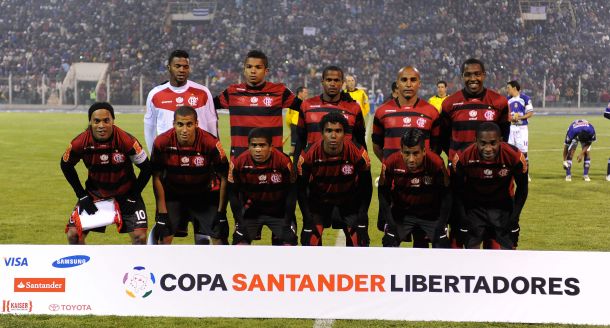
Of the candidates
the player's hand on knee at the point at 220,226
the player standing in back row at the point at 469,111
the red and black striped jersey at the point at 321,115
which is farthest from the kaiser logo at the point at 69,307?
the player standing in back row at the point at 469,111

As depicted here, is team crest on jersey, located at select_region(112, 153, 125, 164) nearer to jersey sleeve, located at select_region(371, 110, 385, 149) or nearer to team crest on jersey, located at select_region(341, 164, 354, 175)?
team crest on jersey, located at select_region(341, 164, 354, 175)

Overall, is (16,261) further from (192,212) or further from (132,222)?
(192,212)

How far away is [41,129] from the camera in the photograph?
28.6 metres

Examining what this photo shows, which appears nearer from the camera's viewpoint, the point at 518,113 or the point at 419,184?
the point at 419,184

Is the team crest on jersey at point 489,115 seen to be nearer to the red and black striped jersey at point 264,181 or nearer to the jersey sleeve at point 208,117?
the red and black striped jersey at point 264,181

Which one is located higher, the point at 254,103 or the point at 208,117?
the point at 254,103

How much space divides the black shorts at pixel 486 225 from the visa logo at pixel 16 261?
3399 millimetres

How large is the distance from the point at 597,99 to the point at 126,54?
26.6 metres

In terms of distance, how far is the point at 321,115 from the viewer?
7340 millimetres

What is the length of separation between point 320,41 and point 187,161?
42387 mm

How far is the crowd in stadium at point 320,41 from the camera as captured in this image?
44562mm

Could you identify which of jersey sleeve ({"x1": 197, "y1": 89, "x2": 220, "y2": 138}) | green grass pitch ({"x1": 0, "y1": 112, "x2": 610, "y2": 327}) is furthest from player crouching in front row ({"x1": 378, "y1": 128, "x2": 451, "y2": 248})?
jersey sleeve ({"x1": 197, "y1": 89, "x2": 220, "y2": 138})

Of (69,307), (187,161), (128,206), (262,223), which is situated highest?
(187,161)

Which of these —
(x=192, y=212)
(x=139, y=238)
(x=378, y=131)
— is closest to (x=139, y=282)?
(x=139, y=238)
